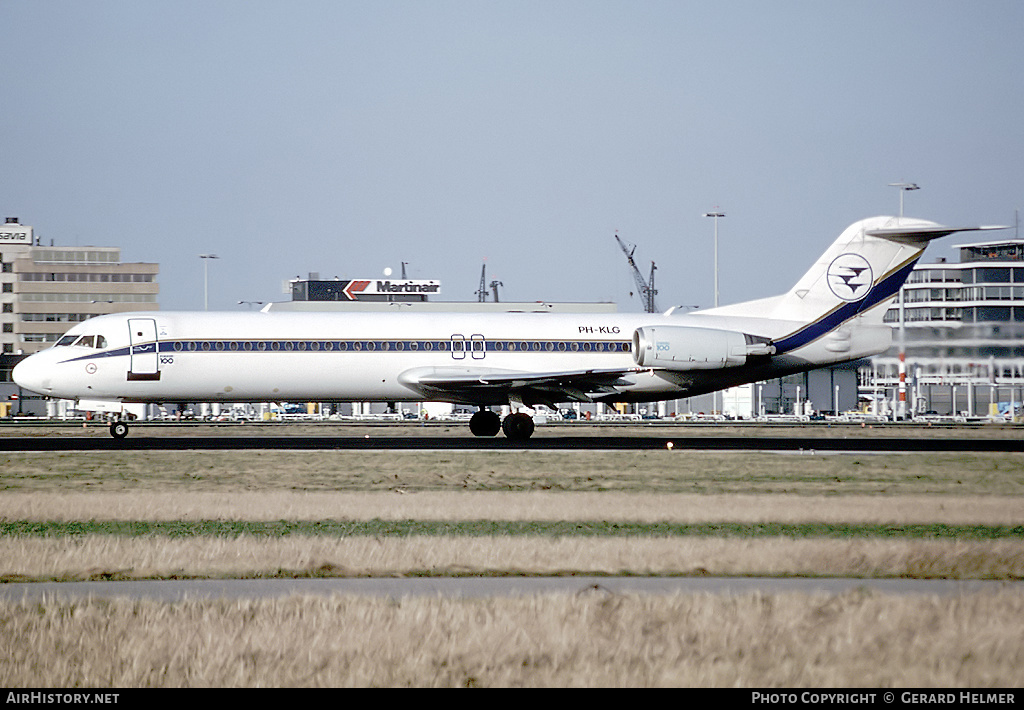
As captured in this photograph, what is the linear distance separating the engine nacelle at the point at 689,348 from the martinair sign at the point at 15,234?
131977 mm

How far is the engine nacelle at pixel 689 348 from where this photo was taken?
130 feet

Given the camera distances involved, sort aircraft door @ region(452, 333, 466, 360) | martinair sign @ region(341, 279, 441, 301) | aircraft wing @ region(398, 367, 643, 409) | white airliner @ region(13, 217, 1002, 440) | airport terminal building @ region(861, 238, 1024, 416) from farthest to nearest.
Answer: martinair sign @ region(341, 279, 441, 301) → aircraft door @ region(452, 333, 466, 360) → aircraft wing @ region(398, 367, 643, 409) → white airliner @ region(13, 217, 1002, 440) → airport terminal building @ region(861, 238, 1024, 416)

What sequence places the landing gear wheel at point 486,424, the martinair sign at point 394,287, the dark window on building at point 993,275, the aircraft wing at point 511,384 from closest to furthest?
the aircraft wing at point 511,384, the landing gear wheel at point 486,424, the martinair sign at point 394,287, the dark window on building at point 993,275

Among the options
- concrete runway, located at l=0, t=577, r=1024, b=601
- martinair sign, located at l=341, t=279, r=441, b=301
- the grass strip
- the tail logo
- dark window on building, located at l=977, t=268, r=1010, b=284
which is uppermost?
dark window on building, located at l=977, t=268, r=1010, b=284

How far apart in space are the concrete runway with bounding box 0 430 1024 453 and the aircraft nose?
5.83 feet

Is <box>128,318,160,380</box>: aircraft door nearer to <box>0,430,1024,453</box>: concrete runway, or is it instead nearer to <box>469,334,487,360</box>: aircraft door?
<box>0,430,1024,453</box>: concrete runway

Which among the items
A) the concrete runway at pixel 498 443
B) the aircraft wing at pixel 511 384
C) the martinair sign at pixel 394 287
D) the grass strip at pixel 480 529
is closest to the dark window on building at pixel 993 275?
the martinair sign at pixel 394 287

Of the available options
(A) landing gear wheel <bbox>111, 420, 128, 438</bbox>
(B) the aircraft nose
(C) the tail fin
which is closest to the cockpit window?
(B) the aircraft nose

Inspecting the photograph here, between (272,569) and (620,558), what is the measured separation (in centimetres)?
418

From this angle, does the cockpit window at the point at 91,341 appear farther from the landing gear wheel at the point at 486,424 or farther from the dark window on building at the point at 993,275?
the dark window on building at the point at 993,275

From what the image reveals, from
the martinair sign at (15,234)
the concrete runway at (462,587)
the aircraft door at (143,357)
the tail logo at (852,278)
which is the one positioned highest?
the martinair sign at (15,234)

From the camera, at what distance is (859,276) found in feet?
138

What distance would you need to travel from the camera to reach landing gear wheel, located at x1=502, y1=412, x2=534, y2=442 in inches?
1553
